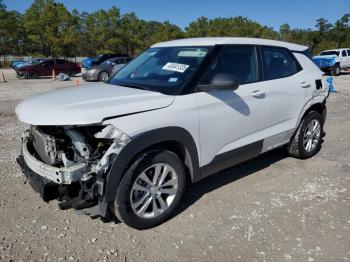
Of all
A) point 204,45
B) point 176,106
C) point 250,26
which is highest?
point 250,26

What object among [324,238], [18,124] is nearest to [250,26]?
[18,124]

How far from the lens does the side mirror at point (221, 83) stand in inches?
133

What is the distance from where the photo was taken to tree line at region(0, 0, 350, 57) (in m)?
A: 43.2

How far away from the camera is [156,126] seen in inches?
Result: 123

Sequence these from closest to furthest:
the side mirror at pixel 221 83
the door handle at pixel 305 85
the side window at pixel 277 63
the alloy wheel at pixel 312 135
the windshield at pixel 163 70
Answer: the side mirror at pixel 221 83
the windshield at pixel 163 70
the side window at pixel 277 63
the door handle at pixel 305 85
the alloy wheel at pixel 312 135

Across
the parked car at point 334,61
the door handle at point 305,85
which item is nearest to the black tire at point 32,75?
the parked car at point 334,61

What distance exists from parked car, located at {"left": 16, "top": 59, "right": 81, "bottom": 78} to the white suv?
2069 centimetres

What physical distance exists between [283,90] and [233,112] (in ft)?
3.68

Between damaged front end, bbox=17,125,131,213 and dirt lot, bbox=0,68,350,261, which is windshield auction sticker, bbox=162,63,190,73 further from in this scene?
dirt lot, bbox=0,68,350,261

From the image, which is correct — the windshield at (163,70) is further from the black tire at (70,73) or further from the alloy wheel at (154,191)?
the black tire at (70,73)

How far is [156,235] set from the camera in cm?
333

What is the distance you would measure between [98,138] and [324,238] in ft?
7.65

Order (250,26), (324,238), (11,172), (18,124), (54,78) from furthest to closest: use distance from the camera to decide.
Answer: (250,26), (54,78), (18,124), (11,172), (324,238)

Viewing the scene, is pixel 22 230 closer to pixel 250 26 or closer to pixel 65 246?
pixel 65 246
